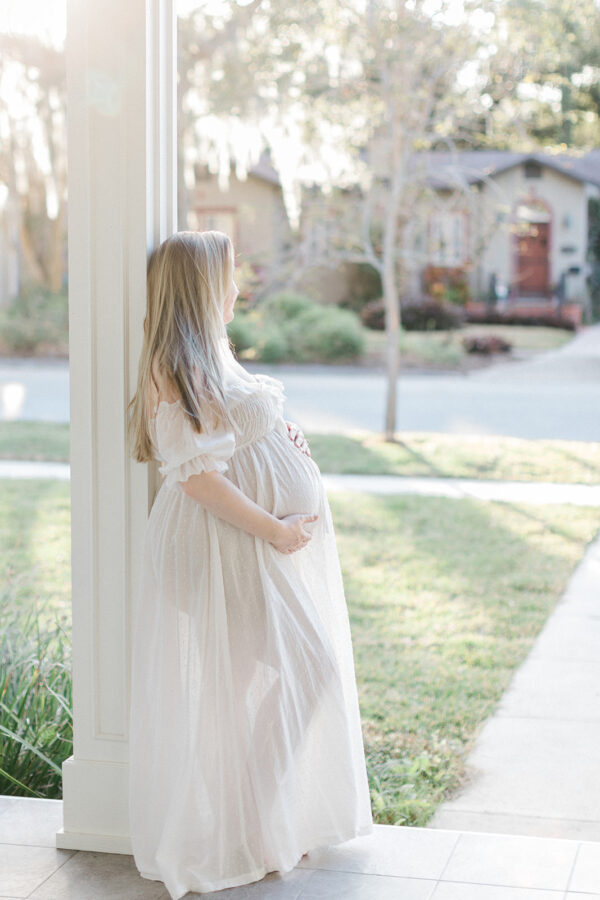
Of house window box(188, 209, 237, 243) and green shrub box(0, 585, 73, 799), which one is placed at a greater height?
house window box(188, 209, 237, 243)

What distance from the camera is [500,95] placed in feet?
30.7

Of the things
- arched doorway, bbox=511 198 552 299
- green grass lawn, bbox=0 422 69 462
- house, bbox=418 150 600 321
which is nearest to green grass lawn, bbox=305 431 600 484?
green grass lawn, bbox=0 422 69 462

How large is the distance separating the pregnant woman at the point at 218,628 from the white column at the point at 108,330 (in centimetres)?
11

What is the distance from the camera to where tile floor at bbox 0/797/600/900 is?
231 centimetres

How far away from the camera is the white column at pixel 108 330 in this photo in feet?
7.86

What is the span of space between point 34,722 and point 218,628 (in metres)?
1.06

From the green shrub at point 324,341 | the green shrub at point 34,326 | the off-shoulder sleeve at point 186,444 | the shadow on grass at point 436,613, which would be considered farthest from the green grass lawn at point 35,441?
the green shrub at point 34,326

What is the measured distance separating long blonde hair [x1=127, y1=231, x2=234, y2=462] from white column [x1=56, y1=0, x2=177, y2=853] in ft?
0.41

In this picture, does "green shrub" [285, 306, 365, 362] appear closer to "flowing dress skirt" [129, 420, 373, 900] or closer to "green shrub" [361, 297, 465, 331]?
"green shrub" [361, 297, 465, 331]

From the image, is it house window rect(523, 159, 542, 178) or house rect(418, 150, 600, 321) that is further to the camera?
house window rect(523, 159, 542, 178)

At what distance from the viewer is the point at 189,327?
227 cm

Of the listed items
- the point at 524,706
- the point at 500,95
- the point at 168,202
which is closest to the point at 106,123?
the point at 168,202

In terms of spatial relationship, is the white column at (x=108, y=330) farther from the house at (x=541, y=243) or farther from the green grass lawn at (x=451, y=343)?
the house at (x=541, y=243)

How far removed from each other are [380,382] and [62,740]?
12669mm
